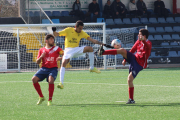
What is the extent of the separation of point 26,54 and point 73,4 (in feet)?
20.5

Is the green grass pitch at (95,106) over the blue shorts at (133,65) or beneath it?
beneath

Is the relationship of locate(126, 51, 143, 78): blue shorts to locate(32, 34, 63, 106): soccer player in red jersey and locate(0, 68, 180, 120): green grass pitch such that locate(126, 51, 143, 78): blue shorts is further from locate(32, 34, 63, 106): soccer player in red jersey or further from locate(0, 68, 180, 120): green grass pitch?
locate(32, 34, 63, 106): soccer player in red jersey

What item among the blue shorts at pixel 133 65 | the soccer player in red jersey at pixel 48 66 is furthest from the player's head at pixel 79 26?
the blue shorts at pixel 133 65

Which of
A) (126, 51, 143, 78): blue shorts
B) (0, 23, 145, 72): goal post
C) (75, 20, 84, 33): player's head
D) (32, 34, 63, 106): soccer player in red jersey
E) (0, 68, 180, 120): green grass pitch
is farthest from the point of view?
(0, 23, 145, 72): goal post

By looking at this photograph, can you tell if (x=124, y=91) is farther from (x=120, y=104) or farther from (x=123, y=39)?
(x=123, y=39)

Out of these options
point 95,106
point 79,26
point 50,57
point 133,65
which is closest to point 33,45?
point 79,26

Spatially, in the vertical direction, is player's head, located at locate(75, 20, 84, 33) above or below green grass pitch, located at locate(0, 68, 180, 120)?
above

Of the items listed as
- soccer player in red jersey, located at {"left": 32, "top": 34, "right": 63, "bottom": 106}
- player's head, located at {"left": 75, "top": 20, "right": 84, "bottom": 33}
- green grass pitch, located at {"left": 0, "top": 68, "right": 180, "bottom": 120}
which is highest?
player's head, located at {"left": 75, "top": 20, "right": 84, "bottom": 33}

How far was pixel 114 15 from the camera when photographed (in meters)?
23.0

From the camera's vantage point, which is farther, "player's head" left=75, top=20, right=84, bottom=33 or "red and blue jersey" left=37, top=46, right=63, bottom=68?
"player's head" left=75, top=20, right=84, bottom=33

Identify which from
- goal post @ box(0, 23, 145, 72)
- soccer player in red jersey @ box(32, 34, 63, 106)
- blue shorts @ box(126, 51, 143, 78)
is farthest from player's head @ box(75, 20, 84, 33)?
goal post @ box(0, 23, 145, 72)

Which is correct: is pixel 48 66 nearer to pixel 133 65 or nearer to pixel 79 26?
pixel 133 65

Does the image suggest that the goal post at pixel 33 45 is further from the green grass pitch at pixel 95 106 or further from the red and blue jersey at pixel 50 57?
the red and blue jersey at pixel 50 57

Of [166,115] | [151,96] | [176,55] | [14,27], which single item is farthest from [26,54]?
[166,115]
